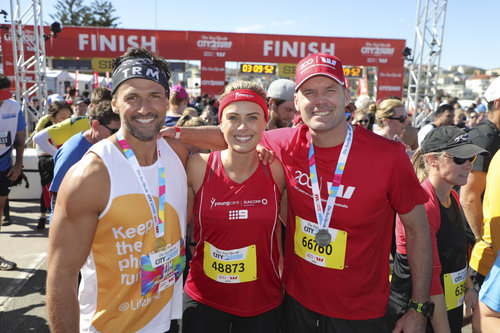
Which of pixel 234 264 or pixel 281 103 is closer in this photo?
pixel 234 264

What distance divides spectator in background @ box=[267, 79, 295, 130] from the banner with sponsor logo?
1508 centimetres

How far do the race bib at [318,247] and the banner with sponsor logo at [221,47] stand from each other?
17000 mm

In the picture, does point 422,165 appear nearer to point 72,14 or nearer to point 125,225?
point 125,225

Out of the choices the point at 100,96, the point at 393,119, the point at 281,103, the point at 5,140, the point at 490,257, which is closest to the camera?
the point at 490,257

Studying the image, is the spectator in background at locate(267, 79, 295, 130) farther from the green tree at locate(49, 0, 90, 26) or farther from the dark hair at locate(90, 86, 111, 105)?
the green tree at locate(49, 0, 90, 26)

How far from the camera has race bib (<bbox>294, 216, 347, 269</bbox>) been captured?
6.52 feet

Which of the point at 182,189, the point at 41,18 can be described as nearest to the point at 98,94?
the point at 182,189

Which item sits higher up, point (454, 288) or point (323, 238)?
point (323, 238)

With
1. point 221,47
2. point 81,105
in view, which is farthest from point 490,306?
point 221,47

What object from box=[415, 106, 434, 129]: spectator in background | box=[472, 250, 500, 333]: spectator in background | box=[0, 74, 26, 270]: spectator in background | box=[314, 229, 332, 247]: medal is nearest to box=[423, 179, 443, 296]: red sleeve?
box=[472, 250, 500, 333]: spectator in background

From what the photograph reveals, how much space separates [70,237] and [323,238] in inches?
49.2

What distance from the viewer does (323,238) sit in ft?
6.52

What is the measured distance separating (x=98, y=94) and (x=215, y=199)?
181cm

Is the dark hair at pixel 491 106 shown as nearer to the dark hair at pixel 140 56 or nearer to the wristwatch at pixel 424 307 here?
the wristwatch at pixel 424 307
